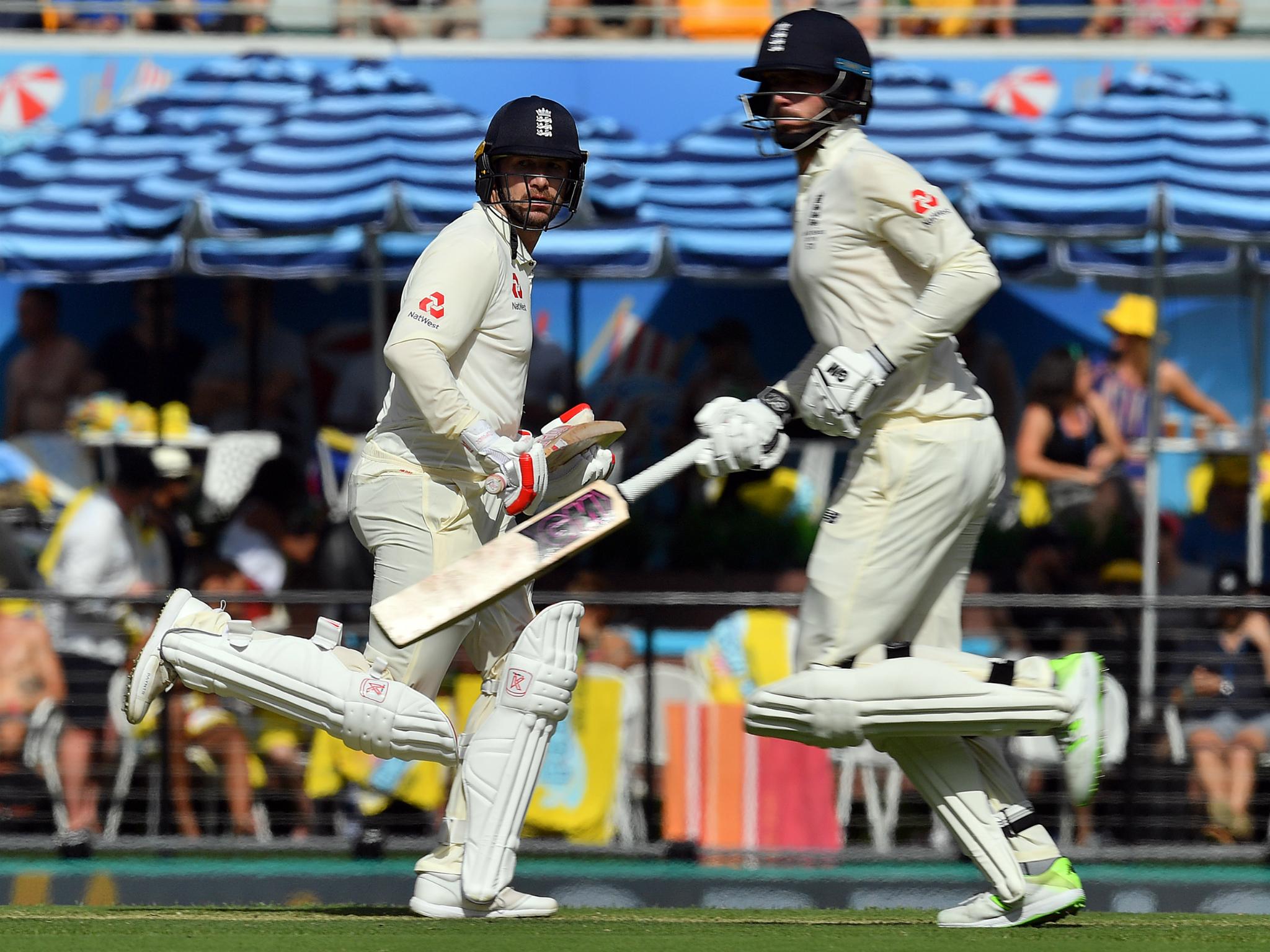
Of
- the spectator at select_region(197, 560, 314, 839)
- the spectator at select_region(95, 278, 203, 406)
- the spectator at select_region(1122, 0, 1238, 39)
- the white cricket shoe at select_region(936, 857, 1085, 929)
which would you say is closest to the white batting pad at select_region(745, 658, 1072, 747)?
the white cricket shoe at select_region(936, 857, 1085, 929)

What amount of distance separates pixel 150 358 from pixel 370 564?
2.15 m

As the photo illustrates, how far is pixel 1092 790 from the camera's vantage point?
4418 mm

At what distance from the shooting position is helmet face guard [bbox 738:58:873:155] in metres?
4.66

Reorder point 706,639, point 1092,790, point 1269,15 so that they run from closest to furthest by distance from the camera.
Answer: point 1092,790
point 706,639
point 1269,15

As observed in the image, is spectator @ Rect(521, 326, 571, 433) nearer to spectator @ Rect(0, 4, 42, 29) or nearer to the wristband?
spectator @ Rect(0, 4, 42, 29)

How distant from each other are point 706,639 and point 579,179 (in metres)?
3.10

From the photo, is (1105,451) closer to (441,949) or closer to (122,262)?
(122,262)

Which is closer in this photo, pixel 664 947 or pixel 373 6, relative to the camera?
pixel 664 947

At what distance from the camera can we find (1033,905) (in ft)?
14.7

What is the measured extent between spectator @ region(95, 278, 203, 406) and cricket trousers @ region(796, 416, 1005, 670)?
6.02 metres

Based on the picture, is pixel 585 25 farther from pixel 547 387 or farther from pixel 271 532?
pixel 271 532

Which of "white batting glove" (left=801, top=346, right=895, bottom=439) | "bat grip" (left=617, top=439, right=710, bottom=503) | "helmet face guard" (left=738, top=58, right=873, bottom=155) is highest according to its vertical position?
"helmet face guard" (left=738, top=58, right=873, bottom=155)

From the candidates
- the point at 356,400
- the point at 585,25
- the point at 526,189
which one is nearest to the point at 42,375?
the point at 356,400

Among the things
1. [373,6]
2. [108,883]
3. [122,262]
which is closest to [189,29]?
[373,6]
